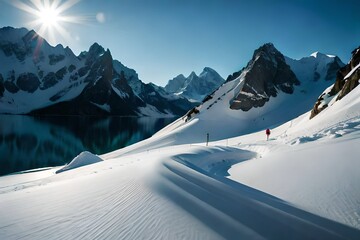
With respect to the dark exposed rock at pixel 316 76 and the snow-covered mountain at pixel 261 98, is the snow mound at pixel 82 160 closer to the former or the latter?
the snow-covered mountain at pixel 261 98

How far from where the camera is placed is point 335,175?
23.0 feet

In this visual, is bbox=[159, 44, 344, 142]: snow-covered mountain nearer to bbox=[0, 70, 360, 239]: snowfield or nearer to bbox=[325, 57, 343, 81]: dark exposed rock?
bbox=[325, 57, 343, 81]: dark exposed rock

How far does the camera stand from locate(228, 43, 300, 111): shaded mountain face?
81.7 metres

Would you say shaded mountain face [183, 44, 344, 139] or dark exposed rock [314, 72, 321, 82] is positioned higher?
dark exposed rock [314, 72, 321, 82]

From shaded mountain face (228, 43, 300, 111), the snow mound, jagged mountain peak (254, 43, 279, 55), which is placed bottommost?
the snow mound

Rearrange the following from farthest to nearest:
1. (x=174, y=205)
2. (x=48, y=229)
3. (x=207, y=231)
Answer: (x=174, y=205)
(x=48, y=229)
(x=207, y=231)

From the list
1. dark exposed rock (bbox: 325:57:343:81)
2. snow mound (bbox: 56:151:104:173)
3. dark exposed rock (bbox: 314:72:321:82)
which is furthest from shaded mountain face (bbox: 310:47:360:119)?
dark exposed rock (bbox: 325:57:343:81)

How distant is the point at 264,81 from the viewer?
92.6 m

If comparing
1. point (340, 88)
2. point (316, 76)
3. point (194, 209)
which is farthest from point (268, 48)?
point (194, 209)

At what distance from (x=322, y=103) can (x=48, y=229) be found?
4390 cm

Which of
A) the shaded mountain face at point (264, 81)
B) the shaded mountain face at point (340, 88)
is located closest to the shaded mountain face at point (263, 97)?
the shaded mountain face at point (264, 81)

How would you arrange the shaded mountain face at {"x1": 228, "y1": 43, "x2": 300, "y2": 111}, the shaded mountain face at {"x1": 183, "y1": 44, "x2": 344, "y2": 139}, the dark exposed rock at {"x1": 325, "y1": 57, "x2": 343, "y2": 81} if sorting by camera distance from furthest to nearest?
1. the dark exposed rock at {"x1": 325, "y1": 57, "x2": 343, "y2": 81}
2. the shaded mountain face at {"x1": 228, "y1": 43, "x2": 300, "y2": 111}
3. the shaded mountain face at {"x1": 183, "y1": 44, "x2": 344, "y2": 139}

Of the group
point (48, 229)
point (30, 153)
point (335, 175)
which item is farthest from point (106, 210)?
point (30, 153)

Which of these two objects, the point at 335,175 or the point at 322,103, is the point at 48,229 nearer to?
the point at 335,175
